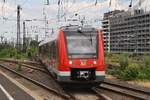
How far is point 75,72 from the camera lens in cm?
1892

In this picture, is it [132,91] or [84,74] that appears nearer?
[84,74]

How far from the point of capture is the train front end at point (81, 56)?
18.9 metres

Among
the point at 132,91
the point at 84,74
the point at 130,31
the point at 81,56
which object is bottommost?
the point at 132,91

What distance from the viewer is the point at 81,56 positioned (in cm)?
1917

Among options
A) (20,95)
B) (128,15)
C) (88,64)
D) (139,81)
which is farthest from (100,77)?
(128,15)

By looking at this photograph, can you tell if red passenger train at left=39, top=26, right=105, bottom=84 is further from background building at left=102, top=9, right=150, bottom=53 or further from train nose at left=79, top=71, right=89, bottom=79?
background building at left=102, top=9, right=150, bottom=53

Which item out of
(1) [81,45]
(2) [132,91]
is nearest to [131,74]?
(2) [132,91]

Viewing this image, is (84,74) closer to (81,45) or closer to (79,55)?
(79,55)

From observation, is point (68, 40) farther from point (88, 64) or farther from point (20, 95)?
point (20, 95)

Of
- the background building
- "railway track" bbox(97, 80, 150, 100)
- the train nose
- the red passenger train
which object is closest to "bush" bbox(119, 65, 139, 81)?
"railway track" bbox(97, 80, 150, 100)

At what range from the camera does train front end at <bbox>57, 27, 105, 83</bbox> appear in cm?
1888

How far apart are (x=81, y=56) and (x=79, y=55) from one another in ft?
0.33

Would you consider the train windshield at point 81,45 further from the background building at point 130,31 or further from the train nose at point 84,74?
the background building at point 130,31

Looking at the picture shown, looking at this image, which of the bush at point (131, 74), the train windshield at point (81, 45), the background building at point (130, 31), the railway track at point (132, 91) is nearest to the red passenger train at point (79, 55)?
the train windshield at point (81, 45)
